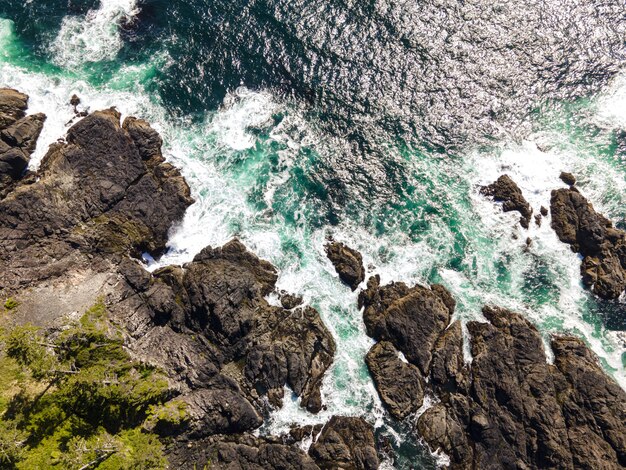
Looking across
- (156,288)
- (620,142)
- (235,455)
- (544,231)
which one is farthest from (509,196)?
(156,288)

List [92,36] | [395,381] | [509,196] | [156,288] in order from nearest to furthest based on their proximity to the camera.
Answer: [156,288] → [395,381] → [509,196] → [92,36]

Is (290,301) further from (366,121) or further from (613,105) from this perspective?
(613,105)

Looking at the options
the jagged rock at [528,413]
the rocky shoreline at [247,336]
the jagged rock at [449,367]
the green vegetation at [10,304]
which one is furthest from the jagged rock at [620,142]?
the green vegetation at [10,304]

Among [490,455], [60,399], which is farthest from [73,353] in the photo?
[490,455]

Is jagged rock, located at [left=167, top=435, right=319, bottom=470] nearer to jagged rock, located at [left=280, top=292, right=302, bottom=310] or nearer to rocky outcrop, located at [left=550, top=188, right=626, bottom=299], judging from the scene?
jagged rock, located at [left=280, top=292, right=302, bottom=310]

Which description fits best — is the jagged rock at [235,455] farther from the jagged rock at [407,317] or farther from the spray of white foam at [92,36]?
the spray of white foam at [92,36]

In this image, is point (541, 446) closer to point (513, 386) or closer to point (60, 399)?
point (513, 386)

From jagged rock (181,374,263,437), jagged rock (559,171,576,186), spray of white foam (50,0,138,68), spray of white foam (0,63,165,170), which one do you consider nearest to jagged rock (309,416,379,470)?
jagged rock (181,374,263,437)
